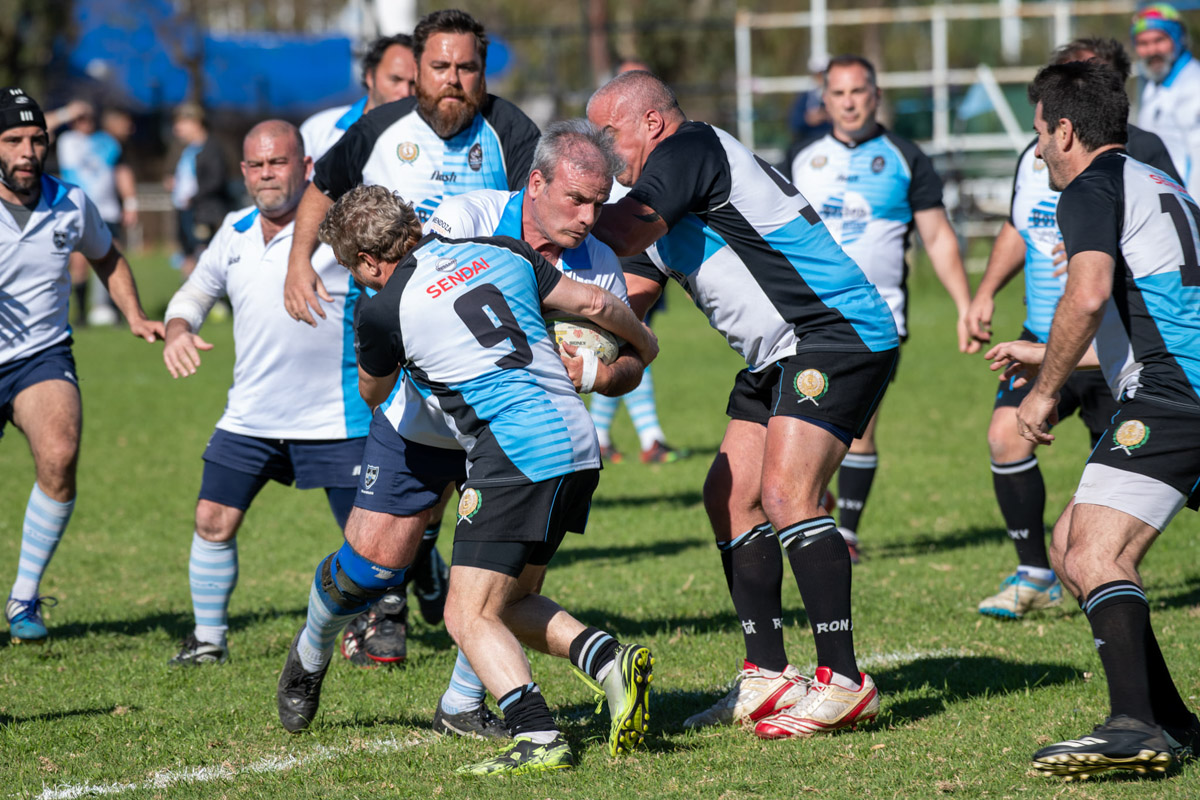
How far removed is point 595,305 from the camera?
418 centimetres

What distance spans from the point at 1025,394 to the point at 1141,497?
96.3 inches

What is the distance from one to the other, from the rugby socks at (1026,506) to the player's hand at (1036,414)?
7.37ft

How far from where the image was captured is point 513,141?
573 cm

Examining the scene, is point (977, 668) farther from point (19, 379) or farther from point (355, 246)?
point (19, 379)

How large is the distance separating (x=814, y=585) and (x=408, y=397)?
5.01ft

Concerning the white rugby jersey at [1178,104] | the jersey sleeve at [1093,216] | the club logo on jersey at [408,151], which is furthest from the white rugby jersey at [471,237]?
the white rugby jersey at [1178,104]

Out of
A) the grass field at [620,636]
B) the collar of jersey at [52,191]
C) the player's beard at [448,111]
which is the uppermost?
the player's beard at [448,111]

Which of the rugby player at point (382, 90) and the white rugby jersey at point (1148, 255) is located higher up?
the rugby player at point (382, 90)

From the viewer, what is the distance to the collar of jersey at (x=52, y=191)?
627 centimetres

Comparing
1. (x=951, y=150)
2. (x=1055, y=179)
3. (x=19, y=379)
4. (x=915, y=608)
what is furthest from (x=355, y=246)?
(x=951, y=150)

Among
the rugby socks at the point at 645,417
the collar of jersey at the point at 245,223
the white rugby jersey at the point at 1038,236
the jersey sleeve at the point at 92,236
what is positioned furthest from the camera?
the rugby socks at the point at 645,417

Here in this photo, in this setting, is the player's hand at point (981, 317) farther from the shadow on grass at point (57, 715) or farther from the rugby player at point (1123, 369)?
the shadow on grass at point (57, 715)

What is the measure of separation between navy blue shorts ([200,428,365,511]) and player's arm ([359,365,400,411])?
1243mm

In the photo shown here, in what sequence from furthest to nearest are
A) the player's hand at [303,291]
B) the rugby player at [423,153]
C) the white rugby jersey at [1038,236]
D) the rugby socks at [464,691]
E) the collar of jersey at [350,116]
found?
the collar of jersey at [350,116], the white rugby jersey at [1038,236], the rugby player at [423,153], the player's hand at [303,291], the rugby socks at [464,691]
